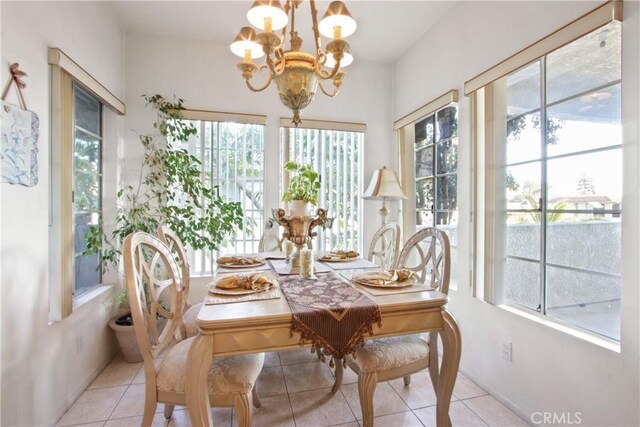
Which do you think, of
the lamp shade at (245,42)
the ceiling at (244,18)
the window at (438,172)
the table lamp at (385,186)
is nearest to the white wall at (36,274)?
the ceiling at (244,18)

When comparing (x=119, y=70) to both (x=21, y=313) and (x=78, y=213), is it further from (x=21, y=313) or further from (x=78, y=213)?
(x=21, y=313)

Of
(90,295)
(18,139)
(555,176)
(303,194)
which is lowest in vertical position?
(90,295)

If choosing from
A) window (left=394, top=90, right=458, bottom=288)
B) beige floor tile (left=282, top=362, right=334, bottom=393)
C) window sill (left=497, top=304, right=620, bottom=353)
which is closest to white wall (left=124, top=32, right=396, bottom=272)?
window (left=394, top=90, right=458, bottom=288)

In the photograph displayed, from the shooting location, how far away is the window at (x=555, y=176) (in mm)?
1438

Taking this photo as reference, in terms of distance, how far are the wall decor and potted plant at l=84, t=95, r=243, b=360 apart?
1005 mm

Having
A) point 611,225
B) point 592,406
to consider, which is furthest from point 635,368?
point 611,225

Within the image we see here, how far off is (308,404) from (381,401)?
460 millimetres

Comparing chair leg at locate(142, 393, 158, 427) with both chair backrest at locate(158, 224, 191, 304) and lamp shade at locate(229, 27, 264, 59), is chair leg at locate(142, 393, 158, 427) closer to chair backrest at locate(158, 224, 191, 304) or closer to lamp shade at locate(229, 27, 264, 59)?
chair backrest at locate(158, 224, 191, 304)

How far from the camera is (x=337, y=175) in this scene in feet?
10.7

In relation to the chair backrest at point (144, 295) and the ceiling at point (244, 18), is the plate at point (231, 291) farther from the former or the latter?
the ceiling at point (244, 18)

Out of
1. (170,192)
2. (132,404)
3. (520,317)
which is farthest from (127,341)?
(520,317)

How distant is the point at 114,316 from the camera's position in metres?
2.46

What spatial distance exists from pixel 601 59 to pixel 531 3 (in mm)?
531

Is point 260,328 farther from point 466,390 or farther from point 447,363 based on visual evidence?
point 466,390
